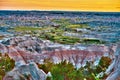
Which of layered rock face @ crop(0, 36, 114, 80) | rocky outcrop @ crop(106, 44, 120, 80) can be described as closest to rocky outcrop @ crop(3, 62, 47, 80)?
layered rock face @ crop(0, 36, 114, 80)

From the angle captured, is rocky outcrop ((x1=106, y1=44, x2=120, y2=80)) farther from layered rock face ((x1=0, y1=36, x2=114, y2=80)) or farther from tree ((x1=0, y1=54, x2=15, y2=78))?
tree ((x1=0, y1=54, x2=15, y2=78))

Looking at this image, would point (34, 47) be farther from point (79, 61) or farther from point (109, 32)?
point (109, 32)

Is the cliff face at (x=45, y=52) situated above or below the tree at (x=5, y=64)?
above

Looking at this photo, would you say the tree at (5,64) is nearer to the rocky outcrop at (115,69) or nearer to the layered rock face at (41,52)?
the layered rock face at (41,52)

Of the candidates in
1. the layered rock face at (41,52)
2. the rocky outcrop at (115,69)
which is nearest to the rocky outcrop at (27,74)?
the layered rock face at (41,52)

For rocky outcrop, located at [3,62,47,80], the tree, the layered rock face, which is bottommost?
rocky outcrop, located at [3,62,47,80]

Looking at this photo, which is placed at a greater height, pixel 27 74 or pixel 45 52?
pixel 45 52

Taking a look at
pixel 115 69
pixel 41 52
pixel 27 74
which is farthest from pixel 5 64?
pixel 115 69

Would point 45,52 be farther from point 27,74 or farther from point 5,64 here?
point 5,64

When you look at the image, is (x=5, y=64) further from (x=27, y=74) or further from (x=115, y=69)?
(x=115, y=69)
